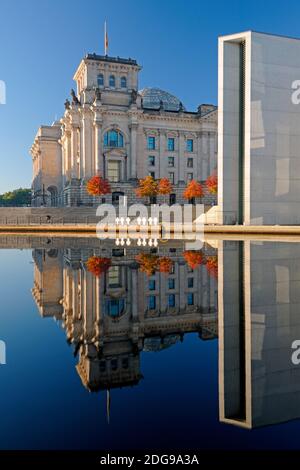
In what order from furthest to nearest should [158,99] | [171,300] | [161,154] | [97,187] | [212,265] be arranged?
[158,99]
[161,154]
[97,187]
[212,265]
[171,300]

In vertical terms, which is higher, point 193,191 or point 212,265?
point 193,191

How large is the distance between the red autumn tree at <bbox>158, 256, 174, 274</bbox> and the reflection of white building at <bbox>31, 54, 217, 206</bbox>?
47.6 metres

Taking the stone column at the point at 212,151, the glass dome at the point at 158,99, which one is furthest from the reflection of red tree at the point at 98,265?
the glass dome at the point at 158,99

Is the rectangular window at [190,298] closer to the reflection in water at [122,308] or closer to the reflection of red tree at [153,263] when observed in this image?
the reflection in water at [122,308]

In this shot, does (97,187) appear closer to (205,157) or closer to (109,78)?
(109,78)

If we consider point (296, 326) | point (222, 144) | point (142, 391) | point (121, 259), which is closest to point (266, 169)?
point (222, 144)

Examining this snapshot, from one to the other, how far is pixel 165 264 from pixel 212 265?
5.72 feet

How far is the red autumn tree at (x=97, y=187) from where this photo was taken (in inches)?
2267

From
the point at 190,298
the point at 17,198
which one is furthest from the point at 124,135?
the point at 17,198

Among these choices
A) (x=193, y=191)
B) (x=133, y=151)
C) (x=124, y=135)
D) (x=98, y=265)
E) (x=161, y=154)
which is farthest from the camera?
(x=161, y=154)

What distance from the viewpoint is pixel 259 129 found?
32594 millimetres

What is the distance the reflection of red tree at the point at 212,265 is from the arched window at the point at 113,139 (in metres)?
51.8

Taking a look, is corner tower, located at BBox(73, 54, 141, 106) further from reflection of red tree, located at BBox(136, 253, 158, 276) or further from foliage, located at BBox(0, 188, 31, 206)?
foliage, located at BBox(0, 188, 31, 206)

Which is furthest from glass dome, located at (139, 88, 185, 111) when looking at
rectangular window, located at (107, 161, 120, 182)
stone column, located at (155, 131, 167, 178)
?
rectangular window, located at (107, 161, 120, 182)
